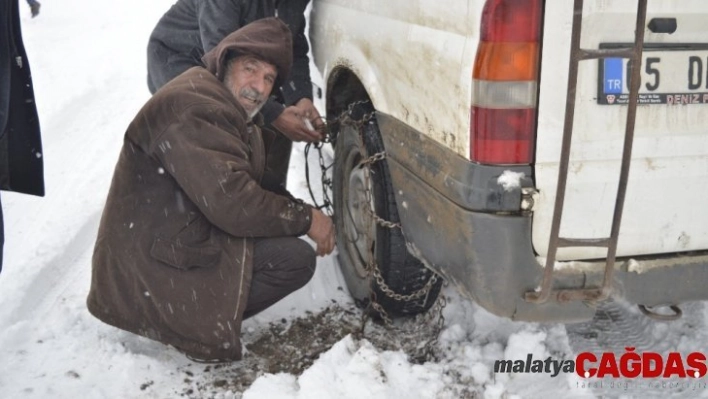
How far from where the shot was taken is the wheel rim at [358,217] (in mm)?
3062

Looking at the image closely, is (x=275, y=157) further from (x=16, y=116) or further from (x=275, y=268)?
(x=16, y=116)

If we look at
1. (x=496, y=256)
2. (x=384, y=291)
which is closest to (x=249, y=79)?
(x=384, y=291)

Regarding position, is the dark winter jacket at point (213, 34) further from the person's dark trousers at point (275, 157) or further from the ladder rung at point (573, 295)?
the ladder rung at point (573, 295)

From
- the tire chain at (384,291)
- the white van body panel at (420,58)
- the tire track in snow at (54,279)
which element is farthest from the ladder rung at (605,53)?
the tire track in snow at (54,279)

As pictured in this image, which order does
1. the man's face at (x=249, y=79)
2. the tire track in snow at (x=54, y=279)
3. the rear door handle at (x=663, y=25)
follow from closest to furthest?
the rear door handle at (x=663, y=25) < the man's face at (x=249, y=79) < the tire track in snow at (x=54, y=279)

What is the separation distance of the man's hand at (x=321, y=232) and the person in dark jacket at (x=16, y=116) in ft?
3.74

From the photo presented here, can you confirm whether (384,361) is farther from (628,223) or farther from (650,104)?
(650,104)

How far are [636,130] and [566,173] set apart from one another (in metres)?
0.33

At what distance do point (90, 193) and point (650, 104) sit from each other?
3871 millimetres

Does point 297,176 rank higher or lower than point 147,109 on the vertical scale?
lower

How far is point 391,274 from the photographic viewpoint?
2.97 meters

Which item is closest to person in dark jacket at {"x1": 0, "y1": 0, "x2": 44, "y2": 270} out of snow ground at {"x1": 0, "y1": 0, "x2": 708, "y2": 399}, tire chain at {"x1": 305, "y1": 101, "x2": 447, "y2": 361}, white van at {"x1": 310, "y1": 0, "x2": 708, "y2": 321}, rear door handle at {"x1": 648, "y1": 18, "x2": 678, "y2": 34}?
snow ground at {"x1": 0, "y1": 0, "x2": 708, "y2": 399}

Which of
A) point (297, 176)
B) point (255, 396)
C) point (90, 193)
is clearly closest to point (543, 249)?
point (255, 396)

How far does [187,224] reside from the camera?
2723 mm
